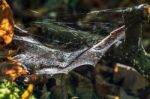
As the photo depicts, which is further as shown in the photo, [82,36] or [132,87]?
[132,87]

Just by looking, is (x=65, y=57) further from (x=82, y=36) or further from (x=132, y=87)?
(x=132, y=87)

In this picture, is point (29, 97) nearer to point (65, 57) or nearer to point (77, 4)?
point (65, 57)

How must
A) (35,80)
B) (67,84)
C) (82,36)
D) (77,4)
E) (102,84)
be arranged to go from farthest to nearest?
(77,4) < (102,84) < (67,84) < (82,36) < (35,80)

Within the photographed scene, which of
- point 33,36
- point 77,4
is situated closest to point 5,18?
point 33,36

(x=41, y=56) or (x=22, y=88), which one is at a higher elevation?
(x=41, y=56)

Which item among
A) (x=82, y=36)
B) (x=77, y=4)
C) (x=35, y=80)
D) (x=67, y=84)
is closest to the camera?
(x=35, y=80)

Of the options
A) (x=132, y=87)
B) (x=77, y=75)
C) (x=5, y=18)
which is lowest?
(x=132, y=87)
